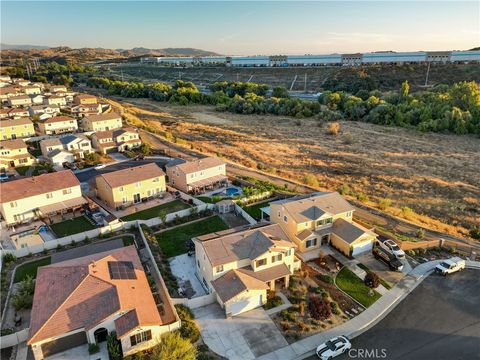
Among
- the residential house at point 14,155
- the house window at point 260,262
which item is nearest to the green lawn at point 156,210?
the house window at point 260,262

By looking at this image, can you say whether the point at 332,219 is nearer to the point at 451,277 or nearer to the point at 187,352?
the point at 451,277

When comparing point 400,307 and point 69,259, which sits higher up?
point 69,259

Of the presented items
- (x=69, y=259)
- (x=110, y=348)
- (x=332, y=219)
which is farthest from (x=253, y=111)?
(x=110, y=348)

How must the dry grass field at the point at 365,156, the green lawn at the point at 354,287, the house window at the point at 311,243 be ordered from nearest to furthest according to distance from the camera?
the green lawn at the point at 354,287
the house window at the point at 311,243
the dry grass field at the point at 365,156

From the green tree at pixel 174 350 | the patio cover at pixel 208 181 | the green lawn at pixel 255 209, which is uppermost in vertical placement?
the patio cover at pixel 208 181

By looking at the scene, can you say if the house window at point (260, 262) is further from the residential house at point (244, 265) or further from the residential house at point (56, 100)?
the residential house at point (56, 100)

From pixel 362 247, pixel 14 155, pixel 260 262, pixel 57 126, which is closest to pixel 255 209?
pixel 362 247

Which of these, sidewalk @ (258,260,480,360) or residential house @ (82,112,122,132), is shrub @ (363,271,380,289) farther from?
residential house @ (82,112,122,132)
